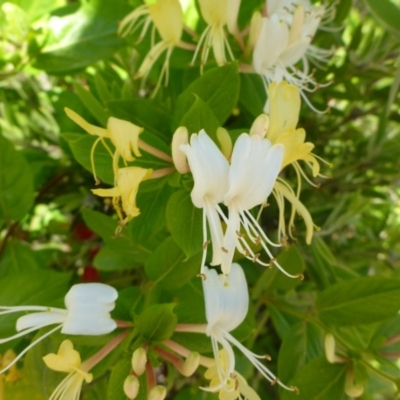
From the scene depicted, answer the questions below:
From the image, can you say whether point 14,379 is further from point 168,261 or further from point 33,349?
point 168,261

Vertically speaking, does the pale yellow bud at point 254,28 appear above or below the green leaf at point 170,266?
above

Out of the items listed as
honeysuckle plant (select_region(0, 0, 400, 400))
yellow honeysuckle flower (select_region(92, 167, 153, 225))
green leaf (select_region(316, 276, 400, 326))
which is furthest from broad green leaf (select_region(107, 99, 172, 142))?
green leaf (select_region(316, 276, 400, 326))

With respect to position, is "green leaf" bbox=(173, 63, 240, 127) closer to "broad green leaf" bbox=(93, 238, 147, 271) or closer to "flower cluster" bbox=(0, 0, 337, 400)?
"flower cluster" bbox=(0, 0, 337, 400)

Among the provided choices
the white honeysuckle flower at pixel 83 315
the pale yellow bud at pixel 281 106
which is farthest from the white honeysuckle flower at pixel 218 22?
the white honeysuckle flower at pixel 83 315

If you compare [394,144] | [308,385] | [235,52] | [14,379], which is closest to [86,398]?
[14,379]

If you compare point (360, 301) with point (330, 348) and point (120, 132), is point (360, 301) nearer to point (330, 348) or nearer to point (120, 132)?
point (330, 348)

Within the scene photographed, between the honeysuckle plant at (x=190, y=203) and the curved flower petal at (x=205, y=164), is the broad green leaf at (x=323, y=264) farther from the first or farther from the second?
the curved flower petal at (x=205, y=164)
